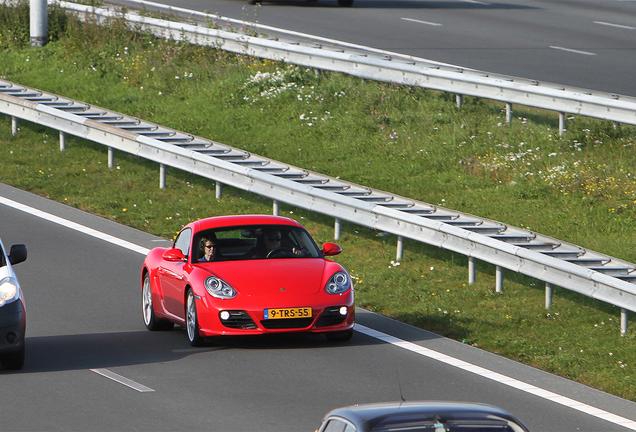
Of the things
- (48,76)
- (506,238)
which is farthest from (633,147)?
(48,76)

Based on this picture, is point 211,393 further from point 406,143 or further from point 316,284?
point 406,143

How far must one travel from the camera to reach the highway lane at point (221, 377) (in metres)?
8.21

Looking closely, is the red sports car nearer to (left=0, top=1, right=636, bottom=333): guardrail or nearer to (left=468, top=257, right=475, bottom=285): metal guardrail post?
(left=0, top=1, right=636, bottom=333): guardrail

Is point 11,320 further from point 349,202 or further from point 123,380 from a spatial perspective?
point 349,202

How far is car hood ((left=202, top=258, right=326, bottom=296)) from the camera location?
10.5 metres

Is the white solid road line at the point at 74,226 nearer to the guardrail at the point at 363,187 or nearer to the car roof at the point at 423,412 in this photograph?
the guardrail at the point at 363,187

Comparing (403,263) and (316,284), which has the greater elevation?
(316,284)

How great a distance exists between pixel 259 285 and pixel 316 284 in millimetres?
532

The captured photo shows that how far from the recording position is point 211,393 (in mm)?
8891

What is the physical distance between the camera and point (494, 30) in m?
29.4

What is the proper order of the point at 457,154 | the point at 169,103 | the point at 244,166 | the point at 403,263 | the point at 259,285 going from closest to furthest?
1. the point at 259,285
2. the point at 403,263
3. the point at 244,166
4. the point at 457,154
5. the point at 169,103

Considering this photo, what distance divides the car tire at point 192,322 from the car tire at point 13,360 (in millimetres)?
1711

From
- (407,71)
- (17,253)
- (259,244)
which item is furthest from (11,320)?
(407,71)

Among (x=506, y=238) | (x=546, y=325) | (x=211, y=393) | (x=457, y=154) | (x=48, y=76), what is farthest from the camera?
(x=48, y=76)
